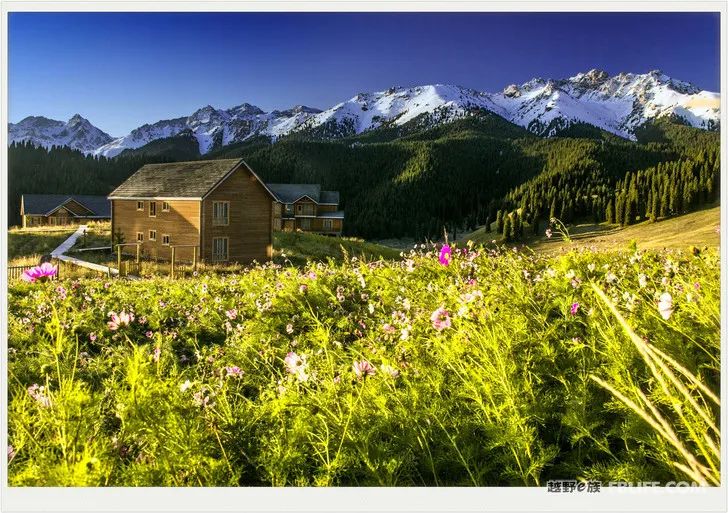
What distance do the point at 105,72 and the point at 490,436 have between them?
2.69m

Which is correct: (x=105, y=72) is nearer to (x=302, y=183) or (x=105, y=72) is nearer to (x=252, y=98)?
(x=252, y=98)

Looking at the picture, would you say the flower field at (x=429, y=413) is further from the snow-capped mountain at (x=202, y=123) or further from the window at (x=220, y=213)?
the window at (x=220, y=213)

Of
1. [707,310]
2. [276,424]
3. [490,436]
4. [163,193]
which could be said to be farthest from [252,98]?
[163,193]

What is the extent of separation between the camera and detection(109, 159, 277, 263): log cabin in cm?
893

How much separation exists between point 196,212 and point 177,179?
258 cm

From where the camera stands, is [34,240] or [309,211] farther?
[309,211]

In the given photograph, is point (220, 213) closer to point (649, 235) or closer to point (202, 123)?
point (202, 123)

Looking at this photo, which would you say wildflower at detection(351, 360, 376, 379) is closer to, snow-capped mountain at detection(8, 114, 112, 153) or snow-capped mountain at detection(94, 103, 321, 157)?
snow-capped mountain at detection(8, 114, 112, 153)

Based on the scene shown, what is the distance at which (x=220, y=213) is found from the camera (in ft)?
41.0

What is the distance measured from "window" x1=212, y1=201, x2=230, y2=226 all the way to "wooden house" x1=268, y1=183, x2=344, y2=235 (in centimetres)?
127

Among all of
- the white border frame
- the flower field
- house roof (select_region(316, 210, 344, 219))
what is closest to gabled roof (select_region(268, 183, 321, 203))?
house roof (select_region(316, 210, 344, 219))
